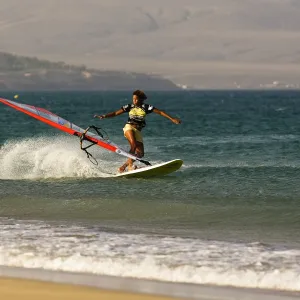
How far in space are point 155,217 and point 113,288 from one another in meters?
4.44

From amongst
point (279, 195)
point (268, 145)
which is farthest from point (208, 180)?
point (268, 145)

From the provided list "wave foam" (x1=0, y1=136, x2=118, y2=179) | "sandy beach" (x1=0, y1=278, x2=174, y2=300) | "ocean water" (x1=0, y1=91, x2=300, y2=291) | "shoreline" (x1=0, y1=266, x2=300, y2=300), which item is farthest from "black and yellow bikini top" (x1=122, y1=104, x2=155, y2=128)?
"sandy beach" (x1=0, y1=278, x2=174, y2=300)

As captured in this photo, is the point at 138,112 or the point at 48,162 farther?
the point at 48,162

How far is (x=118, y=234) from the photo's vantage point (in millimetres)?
9695

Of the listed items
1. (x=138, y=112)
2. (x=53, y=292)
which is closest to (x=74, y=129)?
(x=138, y=112)

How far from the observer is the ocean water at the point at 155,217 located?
781 cm

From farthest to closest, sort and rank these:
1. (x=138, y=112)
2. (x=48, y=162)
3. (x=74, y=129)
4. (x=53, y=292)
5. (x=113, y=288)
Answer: (x=48, y=162)
(x=74, y=129)
(x=138, y=112)
(x=113, y=288)
(x=53, y=292)

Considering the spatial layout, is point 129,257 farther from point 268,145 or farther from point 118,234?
point 268,145

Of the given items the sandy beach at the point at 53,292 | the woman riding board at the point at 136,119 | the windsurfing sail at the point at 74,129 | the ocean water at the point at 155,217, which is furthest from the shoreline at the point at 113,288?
the windsurfing sail at the point at 74,129

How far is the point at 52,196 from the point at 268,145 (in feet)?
45.7

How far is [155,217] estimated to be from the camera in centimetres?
1138

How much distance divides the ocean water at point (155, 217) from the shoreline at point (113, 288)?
0.21 m

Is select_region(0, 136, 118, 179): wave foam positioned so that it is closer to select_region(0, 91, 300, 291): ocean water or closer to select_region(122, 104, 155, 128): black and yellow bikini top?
select_region(0, 91, 300, 291): ocean water

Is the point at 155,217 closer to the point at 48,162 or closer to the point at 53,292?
the point at 53,292
